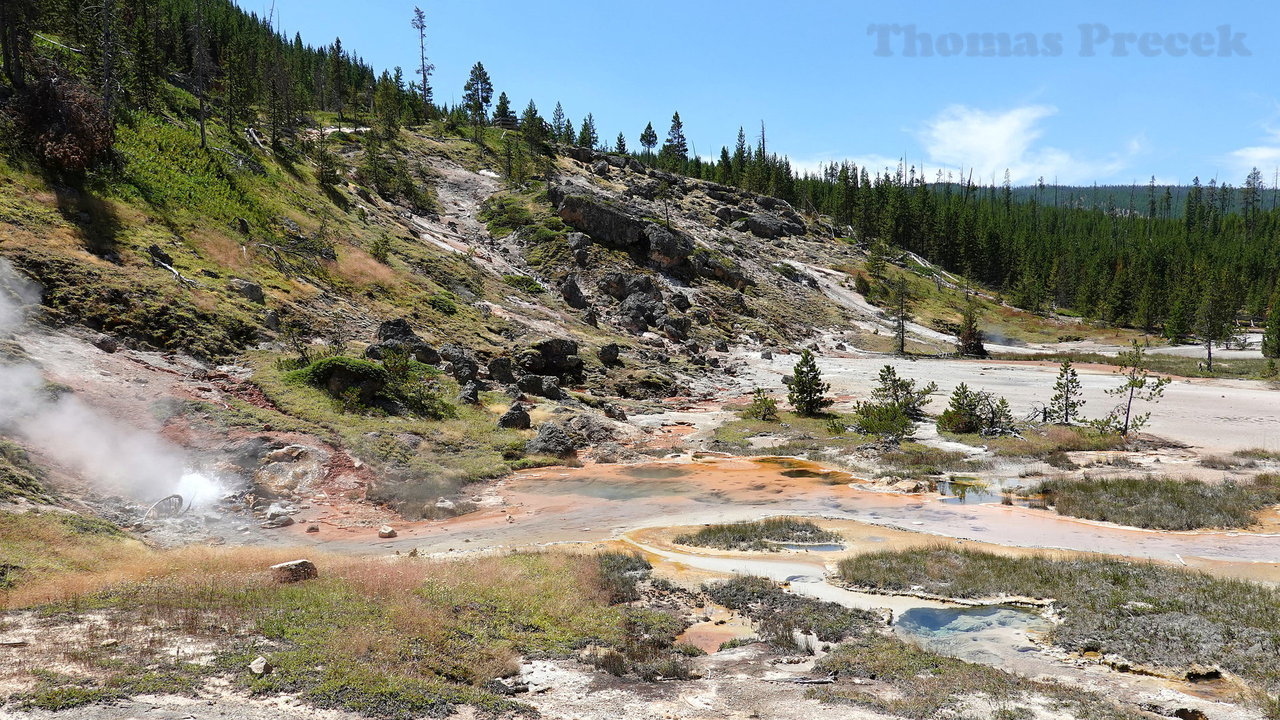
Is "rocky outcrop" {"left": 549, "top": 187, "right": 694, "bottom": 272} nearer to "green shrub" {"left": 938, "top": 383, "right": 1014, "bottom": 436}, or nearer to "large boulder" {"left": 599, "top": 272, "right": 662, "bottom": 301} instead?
"large boulder" {"left": 599, "top": 272, "right": 662, "bottom": 301}

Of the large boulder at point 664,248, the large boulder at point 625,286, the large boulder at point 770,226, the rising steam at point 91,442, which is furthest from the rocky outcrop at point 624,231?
the rising steam at point 91,442

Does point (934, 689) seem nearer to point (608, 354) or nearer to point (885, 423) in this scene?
point (885, 423)

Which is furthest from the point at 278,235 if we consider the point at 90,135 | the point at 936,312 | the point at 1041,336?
the point at 1041,336

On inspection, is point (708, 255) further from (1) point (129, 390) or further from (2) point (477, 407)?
(1) point (129, 390)

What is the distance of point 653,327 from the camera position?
6819 centimetres

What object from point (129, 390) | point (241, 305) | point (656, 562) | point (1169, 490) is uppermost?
point (241, 305)

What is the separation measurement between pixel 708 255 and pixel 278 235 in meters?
56.9

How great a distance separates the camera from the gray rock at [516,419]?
34.2 meters

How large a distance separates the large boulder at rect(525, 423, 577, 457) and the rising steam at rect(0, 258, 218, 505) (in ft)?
45.5

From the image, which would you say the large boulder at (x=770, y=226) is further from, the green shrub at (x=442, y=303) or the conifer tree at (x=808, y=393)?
the conifer tree at (x=808, y=393)

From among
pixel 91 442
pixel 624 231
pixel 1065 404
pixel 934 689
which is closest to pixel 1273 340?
pixel 1065 404

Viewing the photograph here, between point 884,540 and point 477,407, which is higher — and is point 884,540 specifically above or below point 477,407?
below

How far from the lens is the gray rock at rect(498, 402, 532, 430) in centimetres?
3419

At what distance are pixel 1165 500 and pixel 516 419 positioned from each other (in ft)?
92.2
